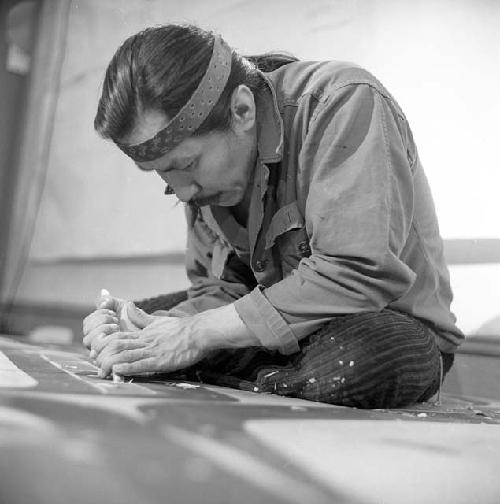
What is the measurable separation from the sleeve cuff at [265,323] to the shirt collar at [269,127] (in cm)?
22

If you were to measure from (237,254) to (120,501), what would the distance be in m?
0.76

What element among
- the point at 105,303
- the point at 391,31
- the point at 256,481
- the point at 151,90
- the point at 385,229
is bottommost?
the point at 105,303

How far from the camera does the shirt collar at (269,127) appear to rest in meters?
1.04

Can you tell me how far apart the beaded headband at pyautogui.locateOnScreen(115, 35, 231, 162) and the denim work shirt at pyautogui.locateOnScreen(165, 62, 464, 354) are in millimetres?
98

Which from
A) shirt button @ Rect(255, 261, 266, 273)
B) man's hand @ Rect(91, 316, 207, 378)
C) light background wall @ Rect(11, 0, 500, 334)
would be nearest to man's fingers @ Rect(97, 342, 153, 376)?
man's hand @ Rect(91, 316, 207, 378)

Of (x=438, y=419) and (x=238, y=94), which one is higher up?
(x=238, y=94)

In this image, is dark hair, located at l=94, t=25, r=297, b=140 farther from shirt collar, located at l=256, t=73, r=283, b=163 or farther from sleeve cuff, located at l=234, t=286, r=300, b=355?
sleeve cuff, located at l=234, t=286, r=300, b=355

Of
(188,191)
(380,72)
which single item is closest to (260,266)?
(188,191)

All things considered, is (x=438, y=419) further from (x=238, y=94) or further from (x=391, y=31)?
(x=391, y=31)

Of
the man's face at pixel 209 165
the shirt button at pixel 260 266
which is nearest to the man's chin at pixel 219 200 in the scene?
the man's face at pixel 209 165

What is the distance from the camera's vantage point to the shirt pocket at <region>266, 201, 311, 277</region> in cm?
106

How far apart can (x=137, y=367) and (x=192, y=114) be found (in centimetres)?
36

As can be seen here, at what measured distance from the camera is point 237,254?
47.8 inches

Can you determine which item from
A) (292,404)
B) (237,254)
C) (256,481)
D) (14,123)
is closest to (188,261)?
(237,254)
